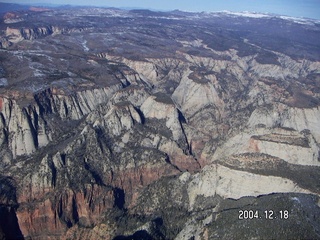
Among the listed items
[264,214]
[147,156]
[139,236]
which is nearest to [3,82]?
[147,156]

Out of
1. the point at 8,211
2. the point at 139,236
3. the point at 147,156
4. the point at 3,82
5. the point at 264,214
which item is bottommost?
the point at 147,156

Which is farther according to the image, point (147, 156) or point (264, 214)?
point (147, 156)

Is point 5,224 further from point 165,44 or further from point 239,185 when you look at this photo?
point 165,44

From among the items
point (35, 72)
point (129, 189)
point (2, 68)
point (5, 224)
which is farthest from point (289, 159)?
point (2, 68)

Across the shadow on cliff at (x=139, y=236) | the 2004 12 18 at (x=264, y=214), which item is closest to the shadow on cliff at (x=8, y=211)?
the shadow on cliff at (x=139, y=236)

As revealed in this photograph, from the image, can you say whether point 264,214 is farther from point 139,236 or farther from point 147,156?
point 147,156

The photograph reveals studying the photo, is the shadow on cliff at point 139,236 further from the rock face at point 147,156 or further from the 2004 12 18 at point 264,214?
the 2004 12 18 at point 264,214
